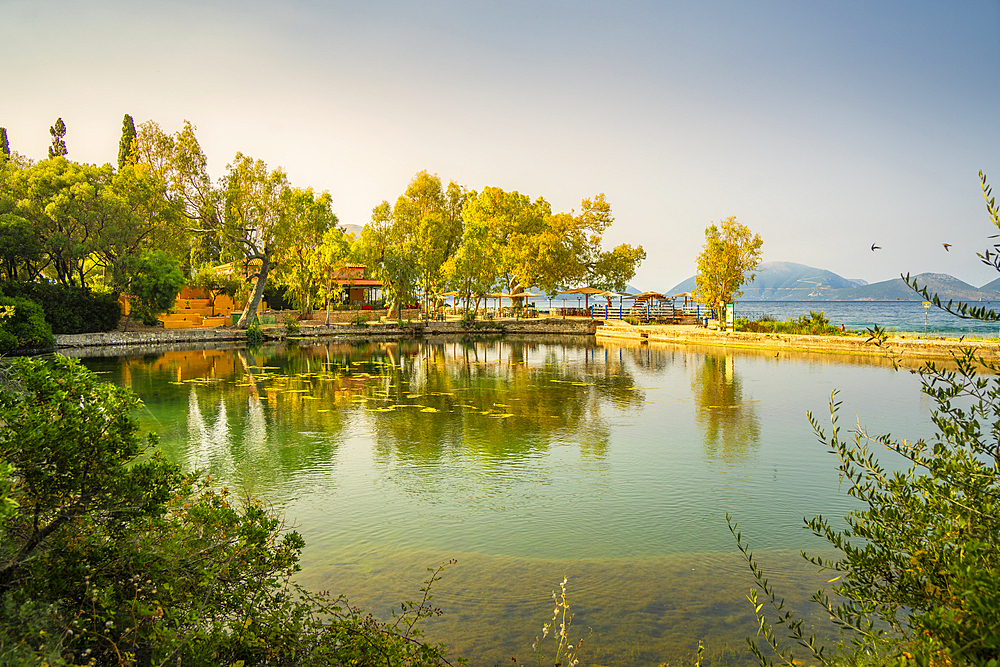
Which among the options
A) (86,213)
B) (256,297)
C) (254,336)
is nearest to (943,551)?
(86,213)

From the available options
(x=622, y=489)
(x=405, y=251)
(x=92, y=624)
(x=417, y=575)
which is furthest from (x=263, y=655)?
(x=405, y=251)

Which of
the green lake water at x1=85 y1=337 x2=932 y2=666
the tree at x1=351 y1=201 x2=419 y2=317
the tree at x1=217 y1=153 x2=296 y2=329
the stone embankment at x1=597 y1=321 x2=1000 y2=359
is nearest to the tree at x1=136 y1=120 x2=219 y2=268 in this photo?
the tree at x1=217 y1=153 x2=296 y2=329

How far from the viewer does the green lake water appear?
594 cm

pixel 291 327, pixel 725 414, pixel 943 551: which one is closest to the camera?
pixel 943 551

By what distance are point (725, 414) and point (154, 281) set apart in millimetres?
30912

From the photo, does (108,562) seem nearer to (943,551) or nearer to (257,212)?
(943,551)

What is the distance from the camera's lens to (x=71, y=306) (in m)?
31.5

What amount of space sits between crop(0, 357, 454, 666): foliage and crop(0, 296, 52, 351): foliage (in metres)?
25.6

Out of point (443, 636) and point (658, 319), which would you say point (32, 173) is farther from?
point (658, 319)

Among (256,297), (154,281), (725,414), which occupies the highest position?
(154,281)

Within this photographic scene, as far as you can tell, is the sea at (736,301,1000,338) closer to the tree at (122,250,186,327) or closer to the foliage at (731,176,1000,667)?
the foliage at (731,176,1000,667)

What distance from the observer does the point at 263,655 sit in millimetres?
3922

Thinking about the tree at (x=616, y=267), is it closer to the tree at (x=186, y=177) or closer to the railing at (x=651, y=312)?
the railing at (x=651, y=312)

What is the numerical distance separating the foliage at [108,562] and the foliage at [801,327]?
32.3 m
